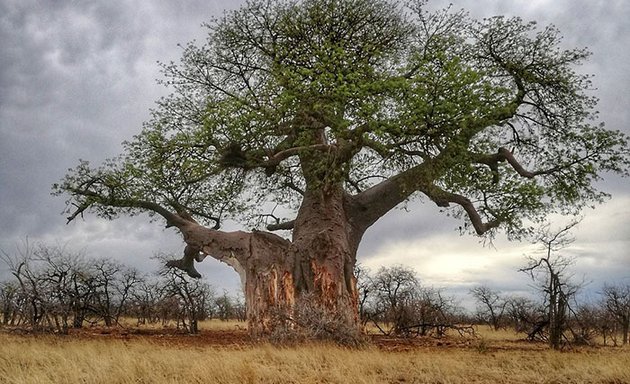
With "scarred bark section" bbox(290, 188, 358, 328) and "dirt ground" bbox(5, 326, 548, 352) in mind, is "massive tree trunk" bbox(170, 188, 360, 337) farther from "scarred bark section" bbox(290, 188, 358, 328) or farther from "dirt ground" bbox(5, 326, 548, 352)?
"dirt ground" bbox(5, 326, 548, 352)

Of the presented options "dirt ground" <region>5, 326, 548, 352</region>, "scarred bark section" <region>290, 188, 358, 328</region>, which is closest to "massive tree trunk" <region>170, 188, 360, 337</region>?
"scarred bark section" <region>290, 188, 358, 328</region>

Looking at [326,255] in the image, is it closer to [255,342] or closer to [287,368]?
[255,342]

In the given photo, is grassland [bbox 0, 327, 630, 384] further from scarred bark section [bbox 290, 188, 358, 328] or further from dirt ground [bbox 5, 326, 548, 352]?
scarred bark section [bbox 290, 188, 358, 328]

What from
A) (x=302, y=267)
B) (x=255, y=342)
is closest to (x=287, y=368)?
(x=255, y=342)

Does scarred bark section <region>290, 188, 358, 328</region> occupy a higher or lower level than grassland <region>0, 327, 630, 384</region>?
higher

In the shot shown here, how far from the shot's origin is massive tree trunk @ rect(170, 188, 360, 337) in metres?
12.2

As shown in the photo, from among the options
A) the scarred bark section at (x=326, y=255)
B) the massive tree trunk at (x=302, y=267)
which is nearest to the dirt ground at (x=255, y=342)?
the massive tree trunk at (x=302, y=267)

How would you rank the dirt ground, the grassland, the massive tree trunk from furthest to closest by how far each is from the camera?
the dirt ground
the massive tree trunk
the grassland

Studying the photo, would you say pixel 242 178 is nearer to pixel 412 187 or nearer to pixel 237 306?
pixel 412 187

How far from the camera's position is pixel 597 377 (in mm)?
8164

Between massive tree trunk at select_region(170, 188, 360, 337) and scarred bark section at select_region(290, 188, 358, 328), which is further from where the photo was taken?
scarred bark section at select_region(290, 188, 358, 328)

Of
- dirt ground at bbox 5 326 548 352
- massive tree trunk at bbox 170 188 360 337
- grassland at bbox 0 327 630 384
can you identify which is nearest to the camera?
grassland at bbox 0 327 630 384

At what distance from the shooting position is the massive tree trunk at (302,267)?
40.1 feet

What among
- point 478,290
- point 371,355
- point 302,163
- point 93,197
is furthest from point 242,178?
point 478,290
